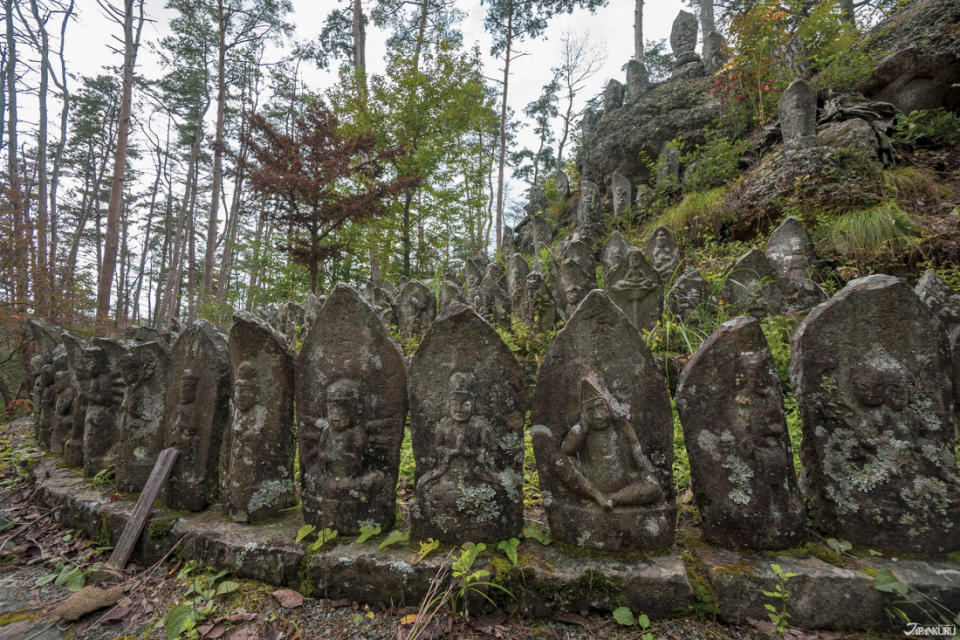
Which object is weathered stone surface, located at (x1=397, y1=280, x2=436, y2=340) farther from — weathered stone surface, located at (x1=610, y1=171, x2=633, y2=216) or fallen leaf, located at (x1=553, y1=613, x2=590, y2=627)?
weathered stone surface, located at (x1=610, y1=171, x2=633, y2=216)

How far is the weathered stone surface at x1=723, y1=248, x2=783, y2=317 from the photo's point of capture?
4.54 m

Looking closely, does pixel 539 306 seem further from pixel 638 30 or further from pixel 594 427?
pixel 638 30

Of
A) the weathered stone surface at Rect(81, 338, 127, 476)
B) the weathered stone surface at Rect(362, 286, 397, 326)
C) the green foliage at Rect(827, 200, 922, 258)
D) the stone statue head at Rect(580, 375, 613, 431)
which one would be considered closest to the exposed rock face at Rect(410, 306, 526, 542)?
the stone statue head at Rect(580, 375, 613, 431)

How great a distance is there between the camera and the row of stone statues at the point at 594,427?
1758 mm

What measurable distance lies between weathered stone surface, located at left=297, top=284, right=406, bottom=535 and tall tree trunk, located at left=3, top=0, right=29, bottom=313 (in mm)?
8442

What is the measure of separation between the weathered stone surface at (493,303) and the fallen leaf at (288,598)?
4.73 meters

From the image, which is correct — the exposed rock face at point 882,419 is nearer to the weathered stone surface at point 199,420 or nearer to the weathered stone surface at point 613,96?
the weathered stone surface at point 199,420

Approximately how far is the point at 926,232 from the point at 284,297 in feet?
43.8

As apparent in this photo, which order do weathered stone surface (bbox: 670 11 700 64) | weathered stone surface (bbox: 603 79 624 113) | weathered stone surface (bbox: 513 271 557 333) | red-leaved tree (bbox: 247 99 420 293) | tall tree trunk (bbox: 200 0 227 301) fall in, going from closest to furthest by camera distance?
weathered stone surface (bbox: 513 271 557 333) < red-leaved tree (bbox: 247 99 420 293) < tall tree trunk (bbox: 200 0 227 301) < weathered stone surface (bbox: 670 11 700 64) < weathered stone surface (bbox: 603 79 624 113)

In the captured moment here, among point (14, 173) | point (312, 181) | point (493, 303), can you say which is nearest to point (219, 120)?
point (14, 173)

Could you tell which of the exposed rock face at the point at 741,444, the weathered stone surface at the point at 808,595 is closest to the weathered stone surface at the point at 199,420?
the exposed rock face at the point at 741,444

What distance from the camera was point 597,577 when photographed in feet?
5.68

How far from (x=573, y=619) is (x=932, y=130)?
10.3m

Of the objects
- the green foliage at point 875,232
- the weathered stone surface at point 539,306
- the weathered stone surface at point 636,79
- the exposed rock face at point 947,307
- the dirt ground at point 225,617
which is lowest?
the dirt ground at point 225,617
